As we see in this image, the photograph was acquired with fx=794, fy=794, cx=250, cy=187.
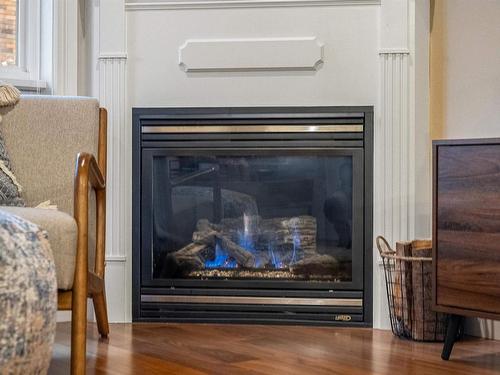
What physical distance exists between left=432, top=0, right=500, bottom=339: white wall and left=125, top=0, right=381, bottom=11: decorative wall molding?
0.30 m

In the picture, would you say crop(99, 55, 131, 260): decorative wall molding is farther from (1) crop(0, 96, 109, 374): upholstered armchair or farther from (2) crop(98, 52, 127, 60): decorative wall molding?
(1) crop(0, 96, 109, 374): upholstered armchair

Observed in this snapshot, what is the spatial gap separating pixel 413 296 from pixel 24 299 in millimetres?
1844

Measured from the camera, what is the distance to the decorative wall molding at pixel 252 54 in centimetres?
308

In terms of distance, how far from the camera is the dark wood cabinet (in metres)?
2.30

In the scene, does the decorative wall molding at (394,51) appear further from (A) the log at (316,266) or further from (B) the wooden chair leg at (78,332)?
(B) the wooden chair leg at (78,332)

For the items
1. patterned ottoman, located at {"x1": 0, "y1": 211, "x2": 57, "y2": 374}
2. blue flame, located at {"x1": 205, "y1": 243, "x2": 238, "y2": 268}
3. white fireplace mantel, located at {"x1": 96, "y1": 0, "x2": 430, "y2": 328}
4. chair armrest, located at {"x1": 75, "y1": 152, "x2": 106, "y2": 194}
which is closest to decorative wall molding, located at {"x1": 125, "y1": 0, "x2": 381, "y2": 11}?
white fireplace mantel, located at {"x1": 96, "y1": 0, "x2": 430, "y2": 328}

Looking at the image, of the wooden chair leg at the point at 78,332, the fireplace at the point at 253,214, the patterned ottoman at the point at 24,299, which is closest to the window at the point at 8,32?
the fireplace at the point at 253,214

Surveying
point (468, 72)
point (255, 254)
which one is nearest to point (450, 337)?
point (255, 254)

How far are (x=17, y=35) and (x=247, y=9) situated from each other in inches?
38.8

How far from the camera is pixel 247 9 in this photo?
10.2 ft

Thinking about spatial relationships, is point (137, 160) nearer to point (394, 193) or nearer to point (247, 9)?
point (247, 9)

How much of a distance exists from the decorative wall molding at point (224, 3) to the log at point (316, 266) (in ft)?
3.22

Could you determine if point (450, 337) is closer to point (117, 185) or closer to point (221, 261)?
point (221, 261)

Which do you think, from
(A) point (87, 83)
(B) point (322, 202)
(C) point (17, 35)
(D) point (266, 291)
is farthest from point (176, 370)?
(C) point (17, 35)
